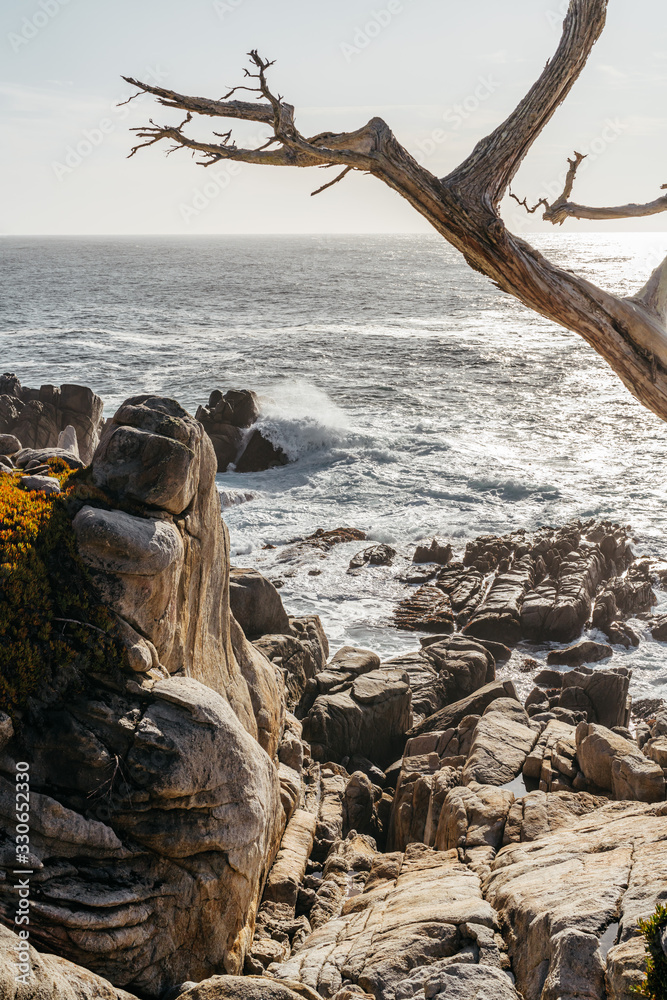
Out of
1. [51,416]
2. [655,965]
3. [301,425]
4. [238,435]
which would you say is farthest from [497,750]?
[301,425]

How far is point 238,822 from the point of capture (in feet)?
21.2

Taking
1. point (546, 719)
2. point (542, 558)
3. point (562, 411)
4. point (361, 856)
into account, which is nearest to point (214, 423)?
point (542, 558)

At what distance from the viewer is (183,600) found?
7738mm

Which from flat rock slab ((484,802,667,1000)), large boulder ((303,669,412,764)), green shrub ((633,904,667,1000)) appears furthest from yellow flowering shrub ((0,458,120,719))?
large boulder ((303,669,412,764))

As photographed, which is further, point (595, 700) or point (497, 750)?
point (595, 700)

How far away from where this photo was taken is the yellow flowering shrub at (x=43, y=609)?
5941mm

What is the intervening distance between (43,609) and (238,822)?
248 cm

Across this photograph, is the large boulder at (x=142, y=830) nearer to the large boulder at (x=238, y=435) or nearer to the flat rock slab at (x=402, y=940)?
the flat rock slab at (x=402, y=940)

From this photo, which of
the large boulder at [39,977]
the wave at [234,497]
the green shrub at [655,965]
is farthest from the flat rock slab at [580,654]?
the large boulder at [39,977]

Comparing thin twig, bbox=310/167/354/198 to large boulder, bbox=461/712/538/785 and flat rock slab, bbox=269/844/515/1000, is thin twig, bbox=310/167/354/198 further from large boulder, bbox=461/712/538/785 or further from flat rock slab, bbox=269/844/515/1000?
large boulder, bbox=461/712/538/785

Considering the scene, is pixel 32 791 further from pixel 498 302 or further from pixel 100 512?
pixel 498 302

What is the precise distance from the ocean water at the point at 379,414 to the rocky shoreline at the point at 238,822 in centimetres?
A: 695

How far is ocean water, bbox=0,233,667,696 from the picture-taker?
2395cm

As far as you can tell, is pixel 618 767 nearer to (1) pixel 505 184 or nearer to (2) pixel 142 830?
(2) pixel 142 830
